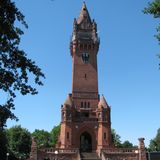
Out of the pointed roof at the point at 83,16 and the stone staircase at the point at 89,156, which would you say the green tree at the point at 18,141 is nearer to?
the stone staircase at the point at 89,156

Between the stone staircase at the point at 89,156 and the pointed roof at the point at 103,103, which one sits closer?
the stone staircase at the point at 89,156

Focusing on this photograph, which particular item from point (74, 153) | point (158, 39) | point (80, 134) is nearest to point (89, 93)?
point (80, 134)

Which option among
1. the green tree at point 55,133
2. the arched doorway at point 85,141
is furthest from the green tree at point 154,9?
the green tree at point 55,133

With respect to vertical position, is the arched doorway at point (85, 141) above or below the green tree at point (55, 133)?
below

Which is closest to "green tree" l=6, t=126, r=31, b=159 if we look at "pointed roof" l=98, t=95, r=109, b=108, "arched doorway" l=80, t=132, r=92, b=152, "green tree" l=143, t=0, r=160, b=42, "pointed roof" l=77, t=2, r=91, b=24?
"arched doorway" l=80, t=132, r=92, b=152

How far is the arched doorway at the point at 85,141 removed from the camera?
52.6m

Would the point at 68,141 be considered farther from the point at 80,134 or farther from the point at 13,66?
the point at 13,66

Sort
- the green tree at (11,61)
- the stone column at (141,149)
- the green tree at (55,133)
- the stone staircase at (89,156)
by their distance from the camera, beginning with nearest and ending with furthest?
the green tree at (11,61) < the stone column at (141,149) < the stone staircase at (89,156) < the green tree at (55,133)

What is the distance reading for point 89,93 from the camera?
5494cm

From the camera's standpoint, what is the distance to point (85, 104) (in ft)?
177

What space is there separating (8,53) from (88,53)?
45.8 m

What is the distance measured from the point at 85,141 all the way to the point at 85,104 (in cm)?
606

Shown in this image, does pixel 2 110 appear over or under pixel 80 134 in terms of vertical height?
under

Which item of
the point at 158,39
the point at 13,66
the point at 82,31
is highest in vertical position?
the point at 82,31
